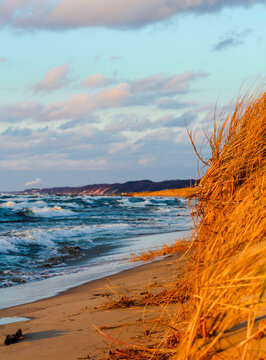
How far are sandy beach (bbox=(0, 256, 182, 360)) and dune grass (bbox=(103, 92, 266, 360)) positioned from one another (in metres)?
0.48

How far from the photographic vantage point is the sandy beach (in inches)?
128

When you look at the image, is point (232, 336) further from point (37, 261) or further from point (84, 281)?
point (37, 261)

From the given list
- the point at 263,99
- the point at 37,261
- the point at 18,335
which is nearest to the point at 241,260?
the point at 263,99

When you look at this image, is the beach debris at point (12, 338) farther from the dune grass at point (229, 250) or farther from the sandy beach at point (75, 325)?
the dune grass at point (229, 250)

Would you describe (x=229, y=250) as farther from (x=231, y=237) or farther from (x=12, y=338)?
(x=12, y=338)

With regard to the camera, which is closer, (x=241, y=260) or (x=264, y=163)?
(x=241, y=260)

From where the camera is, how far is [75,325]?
4.02 meters

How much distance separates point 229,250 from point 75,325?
2.25 m

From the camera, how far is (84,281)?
24.3 feet

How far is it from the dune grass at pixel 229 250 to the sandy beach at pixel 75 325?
478mm

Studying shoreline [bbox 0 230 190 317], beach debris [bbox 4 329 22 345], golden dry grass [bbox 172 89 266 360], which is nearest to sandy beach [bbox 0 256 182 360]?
beach debris [bbox 4 329 22 345]

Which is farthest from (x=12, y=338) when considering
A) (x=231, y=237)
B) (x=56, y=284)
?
(x=56, y=284)

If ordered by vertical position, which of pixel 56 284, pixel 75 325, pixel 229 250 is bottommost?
pixel 56 284

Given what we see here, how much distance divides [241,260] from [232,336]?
51 centimetres
